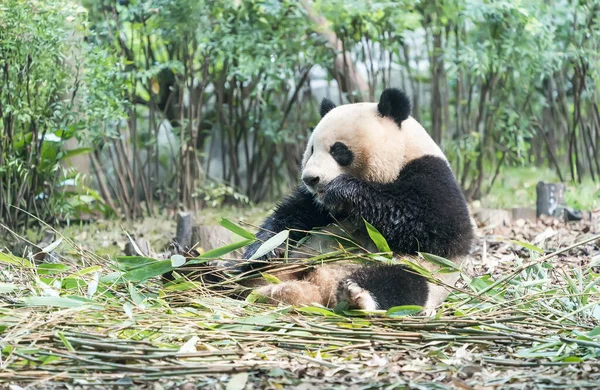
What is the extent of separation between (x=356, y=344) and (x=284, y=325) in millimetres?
312

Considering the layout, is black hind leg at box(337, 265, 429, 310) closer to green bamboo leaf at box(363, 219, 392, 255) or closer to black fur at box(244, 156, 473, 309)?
black fur at box(244, 156, 473, 309)

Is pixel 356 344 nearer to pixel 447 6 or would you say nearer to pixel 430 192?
pixel 430 192

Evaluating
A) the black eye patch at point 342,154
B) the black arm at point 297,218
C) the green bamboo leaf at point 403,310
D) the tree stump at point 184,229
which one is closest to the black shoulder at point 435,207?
the black eye patch at point 342,154

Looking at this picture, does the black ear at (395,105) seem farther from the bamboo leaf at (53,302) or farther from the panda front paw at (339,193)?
the bamboo leaf at (53,302)

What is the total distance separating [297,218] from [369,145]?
0.58 m

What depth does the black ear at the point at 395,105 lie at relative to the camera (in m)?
3.82

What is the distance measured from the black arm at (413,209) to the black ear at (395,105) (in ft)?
1.00

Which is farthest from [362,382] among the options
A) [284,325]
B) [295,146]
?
[295,146]

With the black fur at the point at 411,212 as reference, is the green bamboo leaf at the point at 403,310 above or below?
below

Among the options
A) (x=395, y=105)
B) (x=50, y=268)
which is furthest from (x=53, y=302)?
(x=395, y=105)

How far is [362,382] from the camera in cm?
263

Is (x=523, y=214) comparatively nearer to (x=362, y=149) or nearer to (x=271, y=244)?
(x=362, y=149)

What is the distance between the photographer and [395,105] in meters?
3.85

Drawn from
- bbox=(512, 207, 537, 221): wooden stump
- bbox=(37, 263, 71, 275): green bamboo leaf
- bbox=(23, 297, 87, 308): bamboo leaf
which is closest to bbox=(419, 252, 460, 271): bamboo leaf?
bbox=(23, 297, 87, 308): bamboo leaf
